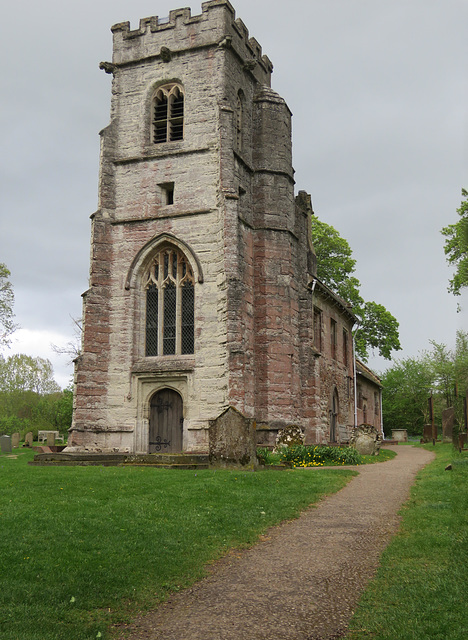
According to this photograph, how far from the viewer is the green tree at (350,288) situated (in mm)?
38625

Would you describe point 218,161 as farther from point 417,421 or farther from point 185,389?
point 417,421

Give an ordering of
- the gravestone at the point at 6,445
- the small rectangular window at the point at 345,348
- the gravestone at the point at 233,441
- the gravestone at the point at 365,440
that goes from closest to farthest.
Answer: the gravestone at the point at 233,441
the gravestone at the point at 365,440
the gravestone at the point at 6,445
the small rectangular window at the point at 345,348

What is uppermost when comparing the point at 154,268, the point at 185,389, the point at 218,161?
the point at 218,161

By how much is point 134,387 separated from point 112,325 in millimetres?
2453

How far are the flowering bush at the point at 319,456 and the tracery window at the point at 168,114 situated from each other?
1285 cm

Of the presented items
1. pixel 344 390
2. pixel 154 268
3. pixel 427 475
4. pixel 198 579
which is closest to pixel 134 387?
pixel 154 268

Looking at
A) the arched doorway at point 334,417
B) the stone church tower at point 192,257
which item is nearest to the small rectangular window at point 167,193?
the stone church tower at point 192,257

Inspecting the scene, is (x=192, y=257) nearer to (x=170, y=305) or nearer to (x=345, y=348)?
(x=170, y=305)

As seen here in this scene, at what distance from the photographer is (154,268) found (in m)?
22.5

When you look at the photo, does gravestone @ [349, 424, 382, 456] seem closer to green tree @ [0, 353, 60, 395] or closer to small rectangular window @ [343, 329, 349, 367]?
small rectangular window @ [343, 329, 349, 367]

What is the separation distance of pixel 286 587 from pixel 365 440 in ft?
54.1

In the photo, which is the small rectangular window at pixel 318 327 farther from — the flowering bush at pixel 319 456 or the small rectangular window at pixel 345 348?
the flowering bush at pixel 319 456

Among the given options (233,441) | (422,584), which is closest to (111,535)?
(422,584)

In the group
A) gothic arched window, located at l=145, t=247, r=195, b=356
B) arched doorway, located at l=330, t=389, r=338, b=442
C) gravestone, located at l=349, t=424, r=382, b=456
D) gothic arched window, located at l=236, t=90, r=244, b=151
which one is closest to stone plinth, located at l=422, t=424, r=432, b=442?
arched doorway, located at l=330, t=389, r=338, b=442
